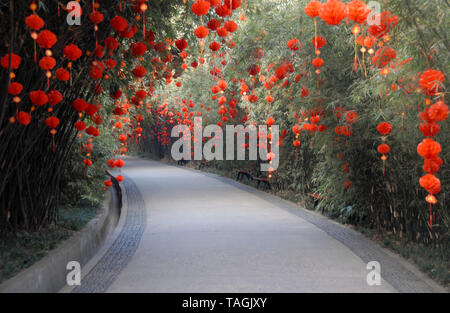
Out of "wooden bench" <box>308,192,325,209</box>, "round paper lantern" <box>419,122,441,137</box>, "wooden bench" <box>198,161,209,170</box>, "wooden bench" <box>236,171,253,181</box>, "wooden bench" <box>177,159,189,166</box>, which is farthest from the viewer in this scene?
"wooden bench" <box>177,159,189,166</box>

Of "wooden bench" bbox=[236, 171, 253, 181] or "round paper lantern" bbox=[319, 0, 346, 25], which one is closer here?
"round paper lantern" bbox=[319, 0, 346, 25]

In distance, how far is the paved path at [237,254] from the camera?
4.17m

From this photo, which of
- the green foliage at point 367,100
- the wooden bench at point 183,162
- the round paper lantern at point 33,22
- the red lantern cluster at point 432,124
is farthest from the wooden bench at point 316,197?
the wooden bench at point 183,162

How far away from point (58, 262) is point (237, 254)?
1.92 m

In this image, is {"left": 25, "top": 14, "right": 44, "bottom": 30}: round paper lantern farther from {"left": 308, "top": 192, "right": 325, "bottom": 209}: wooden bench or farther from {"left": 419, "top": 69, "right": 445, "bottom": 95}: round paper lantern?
{"left": 308, "top": 192, "right": 325, "bottom": 209}: wooden bench

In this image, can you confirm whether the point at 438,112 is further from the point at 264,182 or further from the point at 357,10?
the point at 264,182

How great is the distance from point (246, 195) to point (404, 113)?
662 centimetres

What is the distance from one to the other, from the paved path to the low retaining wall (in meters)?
0.23

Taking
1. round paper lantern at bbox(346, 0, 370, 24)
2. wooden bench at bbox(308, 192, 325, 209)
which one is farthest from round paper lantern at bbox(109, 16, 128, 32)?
wooden bench at bbox(308, 192, 325, 209)

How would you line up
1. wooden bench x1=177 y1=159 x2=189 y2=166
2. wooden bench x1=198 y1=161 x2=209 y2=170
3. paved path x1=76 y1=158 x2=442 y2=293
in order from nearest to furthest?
paved path x1=76 y1=158 x2=442 y2=293 < wooden bench x1=198 y1=161 x2=209 y2=170 < wooden bench x1=177 y1=159 x2=189 y2=166

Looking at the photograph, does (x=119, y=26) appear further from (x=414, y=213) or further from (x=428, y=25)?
(x=414, y=213)

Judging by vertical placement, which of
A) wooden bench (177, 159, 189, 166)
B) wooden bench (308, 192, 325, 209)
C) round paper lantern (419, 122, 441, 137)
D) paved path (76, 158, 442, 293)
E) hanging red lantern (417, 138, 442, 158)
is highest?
round paper lantern (419, 122, 441, 137)

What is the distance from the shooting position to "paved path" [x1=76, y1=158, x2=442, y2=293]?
4.17 m

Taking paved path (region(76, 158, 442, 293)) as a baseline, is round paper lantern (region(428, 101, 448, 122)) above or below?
above
